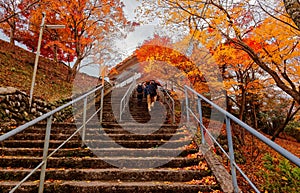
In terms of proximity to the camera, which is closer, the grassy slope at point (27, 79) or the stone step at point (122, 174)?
the stone step at point (122, 174)

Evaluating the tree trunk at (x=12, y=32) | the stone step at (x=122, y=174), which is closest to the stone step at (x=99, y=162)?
the stone step at (x=122, y=174)

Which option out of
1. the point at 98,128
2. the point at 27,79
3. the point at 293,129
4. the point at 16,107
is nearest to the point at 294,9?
the point at 98,128

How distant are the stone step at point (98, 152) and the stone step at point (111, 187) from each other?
2.88 ft

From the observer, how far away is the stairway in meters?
2.96

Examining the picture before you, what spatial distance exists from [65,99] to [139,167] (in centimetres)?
641

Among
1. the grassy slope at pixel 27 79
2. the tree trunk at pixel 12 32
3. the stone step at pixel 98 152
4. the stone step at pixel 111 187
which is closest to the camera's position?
the stone step at pixel 111 187

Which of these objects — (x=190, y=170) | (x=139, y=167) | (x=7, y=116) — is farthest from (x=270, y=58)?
(x=7, y=116)

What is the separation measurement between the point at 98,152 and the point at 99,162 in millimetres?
394

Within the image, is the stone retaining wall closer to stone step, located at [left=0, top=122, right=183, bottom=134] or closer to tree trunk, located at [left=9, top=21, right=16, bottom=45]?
stone step, located at [left=0, top=122, right=183, bottom=134]

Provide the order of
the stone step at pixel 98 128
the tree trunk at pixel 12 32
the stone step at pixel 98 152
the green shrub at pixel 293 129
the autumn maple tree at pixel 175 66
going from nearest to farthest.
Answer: the stone step at pixel 98 152
the stone step at pixel 98 128
the autumn maple tree at pixel 175 66
the tree trunk at pixel 12 32
the green shrub at pixel 293 129

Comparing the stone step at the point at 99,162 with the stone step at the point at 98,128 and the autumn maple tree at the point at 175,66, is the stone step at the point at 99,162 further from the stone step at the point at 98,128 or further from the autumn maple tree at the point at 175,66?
the autumn maple tree at the point at 175,66

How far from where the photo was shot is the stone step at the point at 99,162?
350 centimetres

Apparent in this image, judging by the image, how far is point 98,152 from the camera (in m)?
3.97

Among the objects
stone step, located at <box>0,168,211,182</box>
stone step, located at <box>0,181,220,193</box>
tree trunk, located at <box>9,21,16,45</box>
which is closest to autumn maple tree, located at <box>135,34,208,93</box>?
stone step, located at <box>0,168,211,182</box>
